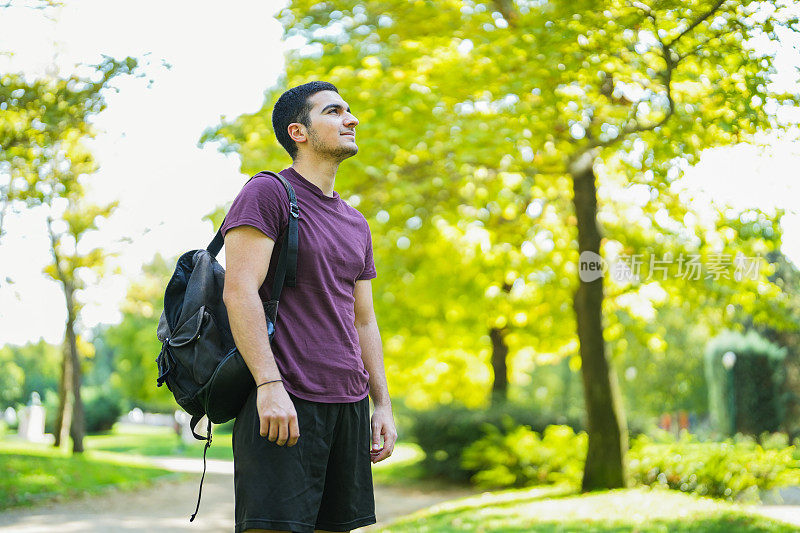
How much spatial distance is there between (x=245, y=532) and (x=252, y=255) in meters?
0.87

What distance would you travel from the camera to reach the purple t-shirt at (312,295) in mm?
2436

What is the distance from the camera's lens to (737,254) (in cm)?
1103

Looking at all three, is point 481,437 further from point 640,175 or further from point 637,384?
point 637,384

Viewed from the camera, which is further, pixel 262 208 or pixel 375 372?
pixel 375 372

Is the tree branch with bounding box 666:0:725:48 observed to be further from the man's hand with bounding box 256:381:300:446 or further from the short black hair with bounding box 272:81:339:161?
the man's hand with bounding box 256:381:300:446

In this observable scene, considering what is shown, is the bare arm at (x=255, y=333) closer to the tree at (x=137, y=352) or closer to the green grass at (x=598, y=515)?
the green grass at (x=598, y=515)

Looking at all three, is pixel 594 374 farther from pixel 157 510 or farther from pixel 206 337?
pixel 206 337

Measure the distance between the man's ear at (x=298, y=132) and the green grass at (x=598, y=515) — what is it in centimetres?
589

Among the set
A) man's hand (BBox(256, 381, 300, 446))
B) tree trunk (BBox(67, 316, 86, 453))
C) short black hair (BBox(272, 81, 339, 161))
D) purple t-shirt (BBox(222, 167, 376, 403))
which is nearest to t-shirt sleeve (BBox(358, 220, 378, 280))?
purple t-shirt (BBox(222, 167, 376, 403))

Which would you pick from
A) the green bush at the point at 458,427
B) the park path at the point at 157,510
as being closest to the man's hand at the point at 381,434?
the park path at the point at 157,510

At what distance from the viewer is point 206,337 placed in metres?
2.35

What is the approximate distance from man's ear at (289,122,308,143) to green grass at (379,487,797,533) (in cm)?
589

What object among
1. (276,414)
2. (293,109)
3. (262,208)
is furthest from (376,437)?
(293,109)

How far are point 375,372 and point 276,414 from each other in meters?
0.73
